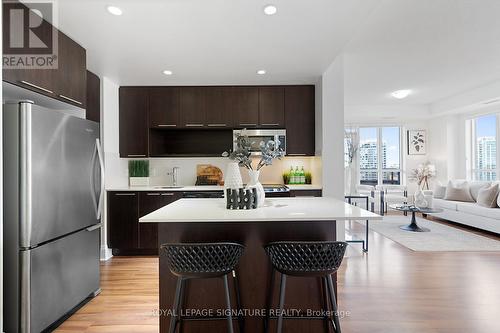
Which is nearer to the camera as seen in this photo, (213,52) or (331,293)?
(331,293)

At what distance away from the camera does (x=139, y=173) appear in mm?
4301

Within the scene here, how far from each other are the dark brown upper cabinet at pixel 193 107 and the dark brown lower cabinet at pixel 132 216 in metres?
1.10

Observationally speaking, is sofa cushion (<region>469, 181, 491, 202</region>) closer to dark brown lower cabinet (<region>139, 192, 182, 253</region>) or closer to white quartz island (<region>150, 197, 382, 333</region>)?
white quartz island (<region>150, 197, 382, 333</region>)

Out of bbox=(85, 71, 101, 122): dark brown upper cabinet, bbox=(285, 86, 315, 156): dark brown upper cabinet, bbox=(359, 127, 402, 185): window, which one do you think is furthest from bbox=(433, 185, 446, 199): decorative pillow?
bbox=(85, 71, 101, 122): dark brown upper cabinet

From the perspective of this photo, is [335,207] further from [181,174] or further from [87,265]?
[181,174]

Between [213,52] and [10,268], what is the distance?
2.53m

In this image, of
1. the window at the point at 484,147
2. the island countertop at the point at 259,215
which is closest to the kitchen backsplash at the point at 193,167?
the island countertop at the point at 259,215

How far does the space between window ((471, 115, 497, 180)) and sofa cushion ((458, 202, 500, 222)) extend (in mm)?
1552

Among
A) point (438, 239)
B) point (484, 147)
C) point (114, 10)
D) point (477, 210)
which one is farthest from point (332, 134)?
point (484, 147)

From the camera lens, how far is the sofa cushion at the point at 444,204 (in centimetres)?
564

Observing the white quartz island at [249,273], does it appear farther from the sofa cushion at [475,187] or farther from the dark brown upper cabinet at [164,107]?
the sofa cushion at [475,187]

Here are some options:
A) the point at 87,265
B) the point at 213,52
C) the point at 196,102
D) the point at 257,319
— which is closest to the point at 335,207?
the point at 257,319

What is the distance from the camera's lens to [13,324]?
6.29 feet

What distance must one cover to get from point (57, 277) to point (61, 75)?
5.49ft
